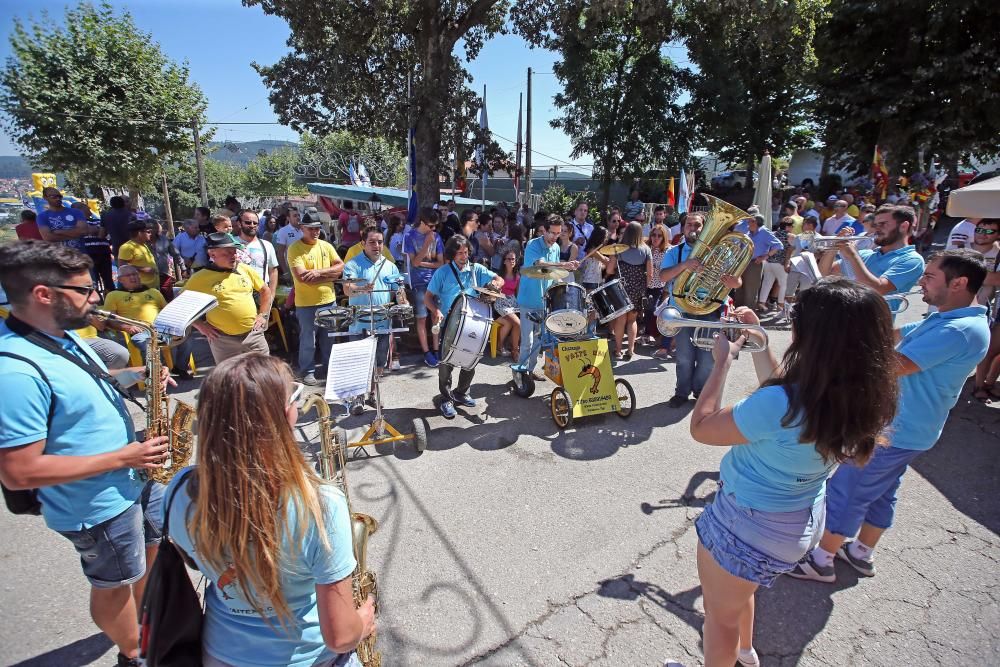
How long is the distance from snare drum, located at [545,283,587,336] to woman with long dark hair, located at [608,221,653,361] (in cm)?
163

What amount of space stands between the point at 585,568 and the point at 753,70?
2574 centimetres

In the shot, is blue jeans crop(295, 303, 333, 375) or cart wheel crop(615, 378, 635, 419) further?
blue jeans crop(295, 303, 333, 375)

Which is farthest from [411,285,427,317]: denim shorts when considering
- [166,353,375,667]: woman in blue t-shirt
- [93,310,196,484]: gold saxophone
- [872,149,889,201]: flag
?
[872,149,889,201]: flag

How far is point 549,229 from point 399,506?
369 cm

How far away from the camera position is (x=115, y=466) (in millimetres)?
2006

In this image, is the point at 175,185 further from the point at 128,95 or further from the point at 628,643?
the point at 628,643

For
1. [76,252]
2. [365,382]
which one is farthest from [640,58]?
[76,252]

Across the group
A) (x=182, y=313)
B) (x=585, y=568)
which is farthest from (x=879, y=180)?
(x=182, y=313)

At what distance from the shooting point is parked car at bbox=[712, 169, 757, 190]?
25.0 metres

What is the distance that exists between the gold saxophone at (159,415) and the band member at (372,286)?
166 centimetres

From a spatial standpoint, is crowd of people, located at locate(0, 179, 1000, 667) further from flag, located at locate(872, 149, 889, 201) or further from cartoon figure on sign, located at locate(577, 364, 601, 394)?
flag, located at locate(872, 149, 889, 201)

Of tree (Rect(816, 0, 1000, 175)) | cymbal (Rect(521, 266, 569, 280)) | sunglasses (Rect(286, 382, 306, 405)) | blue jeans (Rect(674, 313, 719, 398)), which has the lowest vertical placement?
blue jeans (Rect(674, 313, 719, 398))

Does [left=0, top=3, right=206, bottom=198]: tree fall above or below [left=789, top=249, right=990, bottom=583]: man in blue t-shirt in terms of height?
above

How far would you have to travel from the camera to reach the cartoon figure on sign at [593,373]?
206 inches
